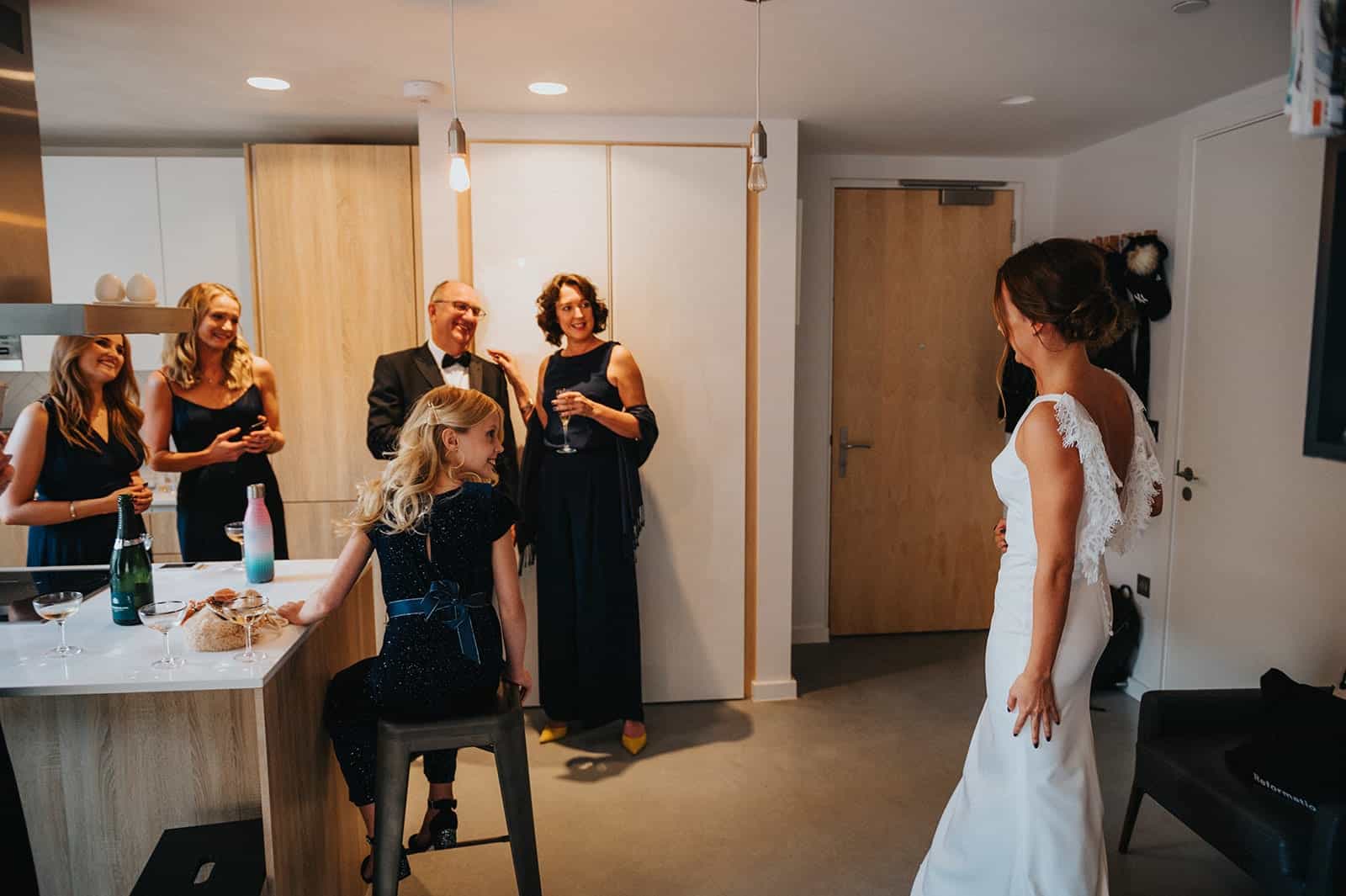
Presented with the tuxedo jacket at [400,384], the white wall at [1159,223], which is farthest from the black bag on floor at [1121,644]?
the tuxedo jacket at [400,384]

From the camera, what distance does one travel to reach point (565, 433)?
11.5 feet

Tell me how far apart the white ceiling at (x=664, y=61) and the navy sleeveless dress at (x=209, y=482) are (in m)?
1.13

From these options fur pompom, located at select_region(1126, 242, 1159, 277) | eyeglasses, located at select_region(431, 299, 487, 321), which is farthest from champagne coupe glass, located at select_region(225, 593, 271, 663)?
fur pompom, located at select_region(1126, 242, 1159, 277)

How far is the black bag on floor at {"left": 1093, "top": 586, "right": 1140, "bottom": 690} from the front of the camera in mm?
4008

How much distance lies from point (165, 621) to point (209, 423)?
1.50 metres

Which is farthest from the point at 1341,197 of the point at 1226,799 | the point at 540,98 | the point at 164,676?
the point at 164,676

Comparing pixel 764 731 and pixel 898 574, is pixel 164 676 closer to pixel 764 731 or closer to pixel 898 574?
pixel 764 731

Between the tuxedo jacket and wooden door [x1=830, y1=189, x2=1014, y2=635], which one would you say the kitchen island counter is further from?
wooden door [x1=830, y1=189, x2=1014, y2=635]

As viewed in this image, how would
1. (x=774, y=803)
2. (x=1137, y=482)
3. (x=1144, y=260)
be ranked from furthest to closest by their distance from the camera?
(x=1144, y=260) → (x=774, y=803) → (x=1137, y=482)

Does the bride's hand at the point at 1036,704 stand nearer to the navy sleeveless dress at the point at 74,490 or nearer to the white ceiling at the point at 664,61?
the white ceiling at the point at 664,61

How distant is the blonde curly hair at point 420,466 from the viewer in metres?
2.17

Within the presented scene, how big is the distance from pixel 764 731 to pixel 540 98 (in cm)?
258

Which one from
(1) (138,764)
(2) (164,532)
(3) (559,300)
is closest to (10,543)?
(2) (164,532)

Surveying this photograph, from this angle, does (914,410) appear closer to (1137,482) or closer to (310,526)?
(1137,482)
